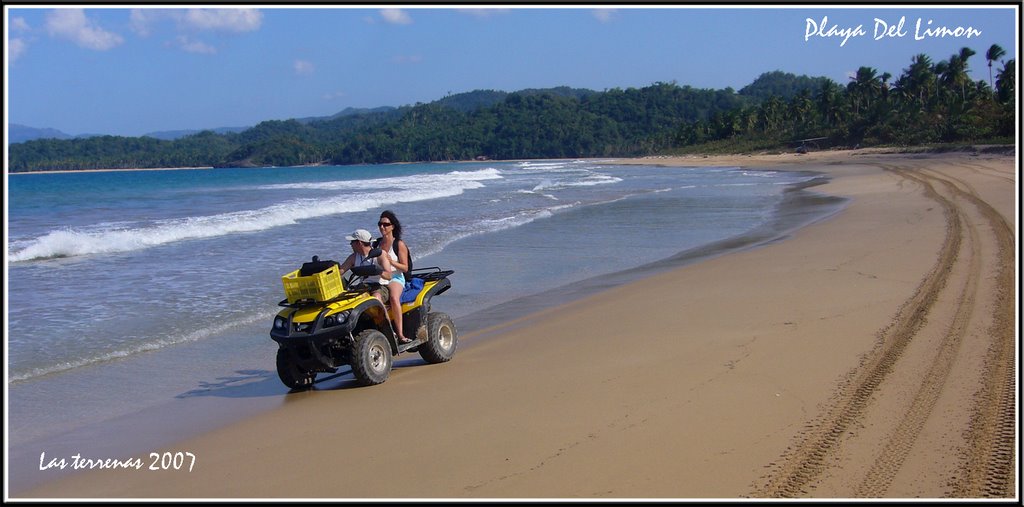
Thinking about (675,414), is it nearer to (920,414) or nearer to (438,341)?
(920,414)

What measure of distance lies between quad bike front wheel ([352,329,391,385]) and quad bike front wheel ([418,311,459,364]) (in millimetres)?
472

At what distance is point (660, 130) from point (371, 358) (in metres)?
161

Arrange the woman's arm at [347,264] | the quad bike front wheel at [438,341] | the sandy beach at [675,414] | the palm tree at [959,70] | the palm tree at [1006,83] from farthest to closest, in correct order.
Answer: the palm tree at [959,70] < the palm tree at [1006,83] < the quad bike front wheel at [438,341] < the woman's arm at [347,264] < the sandy beach at [675,414]

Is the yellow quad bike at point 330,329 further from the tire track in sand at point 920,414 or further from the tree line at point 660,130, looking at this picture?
the tree line at point 660,130

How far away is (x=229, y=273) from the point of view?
40.9ft

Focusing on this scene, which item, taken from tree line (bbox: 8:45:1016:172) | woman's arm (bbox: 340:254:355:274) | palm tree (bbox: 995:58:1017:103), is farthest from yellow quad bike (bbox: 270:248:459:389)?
palm tree (bbox: 995:58:1017:103)

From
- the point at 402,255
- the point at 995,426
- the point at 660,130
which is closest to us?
the point at 995,426

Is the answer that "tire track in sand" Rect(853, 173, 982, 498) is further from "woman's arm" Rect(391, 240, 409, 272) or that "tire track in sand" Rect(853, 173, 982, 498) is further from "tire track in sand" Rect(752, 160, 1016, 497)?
"woman's arm" Rect(391, 240, 409, 272)

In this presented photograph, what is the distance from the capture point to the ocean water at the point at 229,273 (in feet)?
22.2

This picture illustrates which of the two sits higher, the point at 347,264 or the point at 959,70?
the point at 959,70

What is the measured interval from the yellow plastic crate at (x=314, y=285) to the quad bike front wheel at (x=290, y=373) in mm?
429

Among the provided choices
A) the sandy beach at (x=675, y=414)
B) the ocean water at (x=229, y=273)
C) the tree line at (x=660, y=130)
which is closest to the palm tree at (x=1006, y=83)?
the tree line at (x=660, y=130)

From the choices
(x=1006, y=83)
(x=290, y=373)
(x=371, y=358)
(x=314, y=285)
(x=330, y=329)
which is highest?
(x=1006, y=83)

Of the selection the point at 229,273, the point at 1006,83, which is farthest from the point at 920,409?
the point at 1006,83
